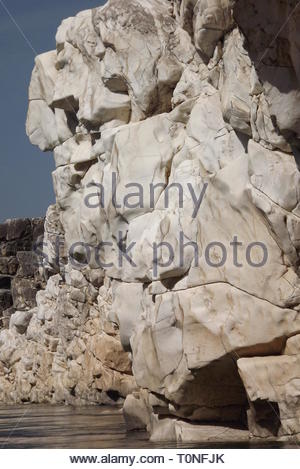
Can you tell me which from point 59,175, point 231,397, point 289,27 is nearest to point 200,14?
point 289,27

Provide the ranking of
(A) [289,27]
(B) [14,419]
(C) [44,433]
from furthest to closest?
(B) [14,419] → (C) [44,433] → (A) [289,27]

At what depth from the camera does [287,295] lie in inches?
582

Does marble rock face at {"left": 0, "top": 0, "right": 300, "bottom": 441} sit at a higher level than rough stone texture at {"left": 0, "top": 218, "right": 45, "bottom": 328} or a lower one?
higher

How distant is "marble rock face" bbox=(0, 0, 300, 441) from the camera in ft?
47.2

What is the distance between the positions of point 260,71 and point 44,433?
9783 mm

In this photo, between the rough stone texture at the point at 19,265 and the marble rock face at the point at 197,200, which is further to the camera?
the rough stone texture at the point at 19,265

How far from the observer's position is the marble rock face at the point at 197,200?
14375 mm

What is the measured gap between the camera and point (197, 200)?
16.8 m

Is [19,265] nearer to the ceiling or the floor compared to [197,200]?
nearer to the floor

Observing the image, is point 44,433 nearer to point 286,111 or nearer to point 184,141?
point 184,141

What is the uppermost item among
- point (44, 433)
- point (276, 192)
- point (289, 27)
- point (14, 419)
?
point (289, 27)

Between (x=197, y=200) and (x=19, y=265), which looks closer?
(x=197, y=200)

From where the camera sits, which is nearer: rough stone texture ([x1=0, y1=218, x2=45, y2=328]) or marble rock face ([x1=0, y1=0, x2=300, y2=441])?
marble rock face ([x1=0, y1=0, x2=300, y2=441])

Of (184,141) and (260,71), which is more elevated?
(260,71)
